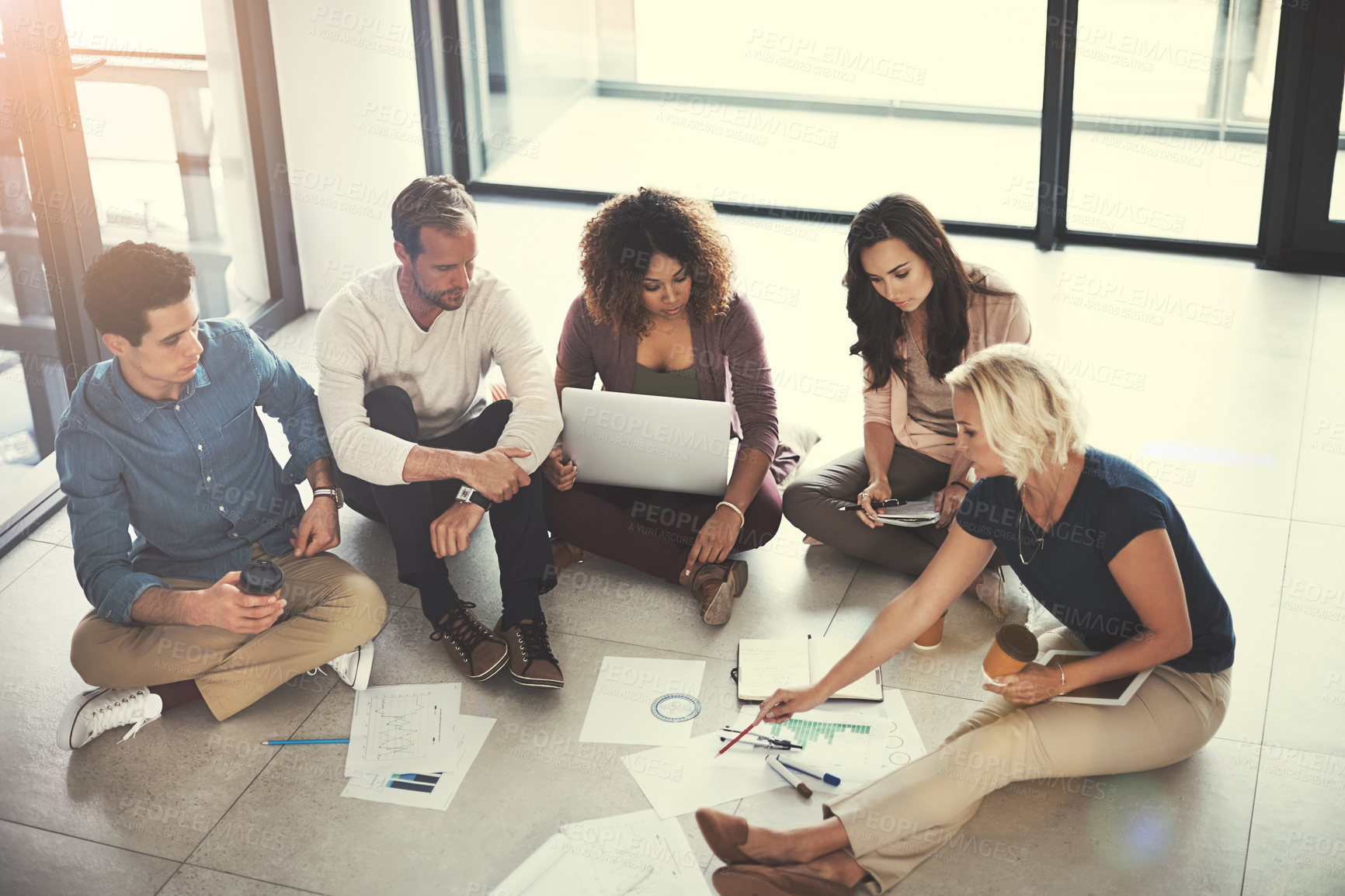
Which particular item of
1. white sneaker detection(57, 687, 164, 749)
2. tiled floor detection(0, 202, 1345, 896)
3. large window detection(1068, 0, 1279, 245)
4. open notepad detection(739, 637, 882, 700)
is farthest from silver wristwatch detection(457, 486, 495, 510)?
large window detection(1068, 0, 1279, 245)

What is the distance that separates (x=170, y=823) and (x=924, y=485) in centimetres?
204

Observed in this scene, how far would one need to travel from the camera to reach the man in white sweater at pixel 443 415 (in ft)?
9.71

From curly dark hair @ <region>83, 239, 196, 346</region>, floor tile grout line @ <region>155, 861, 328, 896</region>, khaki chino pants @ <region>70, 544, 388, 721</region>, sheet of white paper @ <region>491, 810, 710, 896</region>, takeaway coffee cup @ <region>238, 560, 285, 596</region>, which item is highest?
curly dark hair @ <region>83, 239, 196, 346</region>

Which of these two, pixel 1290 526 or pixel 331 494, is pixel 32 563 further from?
pixel 1290 526

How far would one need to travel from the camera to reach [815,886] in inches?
88.3

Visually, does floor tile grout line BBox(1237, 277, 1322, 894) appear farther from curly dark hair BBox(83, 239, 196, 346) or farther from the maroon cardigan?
curly dark hair BBox(83, 239, 196, 346)

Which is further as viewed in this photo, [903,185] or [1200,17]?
[903,185]

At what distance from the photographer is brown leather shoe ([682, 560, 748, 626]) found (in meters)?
3.11

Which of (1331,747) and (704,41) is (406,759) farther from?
(704,41)

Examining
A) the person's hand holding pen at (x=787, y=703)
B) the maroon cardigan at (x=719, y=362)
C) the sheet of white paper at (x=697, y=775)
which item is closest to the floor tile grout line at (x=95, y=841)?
the sheet of white paper at (x=697, y=775)

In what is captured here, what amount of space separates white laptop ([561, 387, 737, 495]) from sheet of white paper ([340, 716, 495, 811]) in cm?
85

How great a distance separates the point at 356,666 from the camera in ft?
9.55

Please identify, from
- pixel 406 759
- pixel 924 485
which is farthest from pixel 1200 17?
pixel 406 759

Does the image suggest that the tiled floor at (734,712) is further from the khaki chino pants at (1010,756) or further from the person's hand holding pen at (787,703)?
the person's hand holding pen at (787,703)
